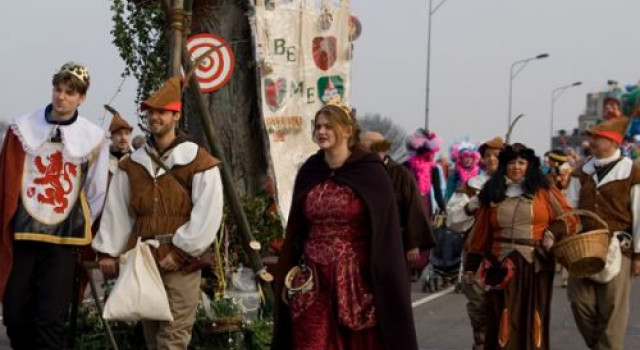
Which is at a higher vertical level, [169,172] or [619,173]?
[169,172]

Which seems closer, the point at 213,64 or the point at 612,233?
the point at 612,233

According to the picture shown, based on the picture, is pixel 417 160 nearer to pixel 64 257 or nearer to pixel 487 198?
pixel 487 198

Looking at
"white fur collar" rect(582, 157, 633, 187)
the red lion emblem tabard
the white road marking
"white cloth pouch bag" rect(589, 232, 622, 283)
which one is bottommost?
the white road marking

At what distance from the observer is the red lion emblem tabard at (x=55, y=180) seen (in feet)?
22.0

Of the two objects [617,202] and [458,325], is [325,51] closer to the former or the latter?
[458,325]

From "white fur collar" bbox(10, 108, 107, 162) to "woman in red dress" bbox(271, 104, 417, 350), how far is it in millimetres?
1262

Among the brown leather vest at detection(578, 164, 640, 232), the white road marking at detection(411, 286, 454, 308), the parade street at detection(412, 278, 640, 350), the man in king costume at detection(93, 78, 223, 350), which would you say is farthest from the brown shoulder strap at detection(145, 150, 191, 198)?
the white road marking at detection(411, 286, 454, 308)

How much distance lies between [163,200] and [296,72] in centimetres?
429

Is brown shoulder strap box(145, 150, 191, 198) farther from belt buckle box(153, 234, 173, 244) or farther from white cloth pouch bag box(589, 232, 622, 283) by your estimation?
white cloth pouch bag box(589, 232, 622, 283)

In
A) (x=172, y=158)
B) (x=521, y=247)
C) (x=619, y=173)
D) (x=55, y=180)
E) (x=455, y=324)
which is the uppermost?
(x=172, y=158)

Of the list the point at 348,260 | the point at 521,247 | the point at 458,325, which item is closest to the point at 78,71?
the point at 348,260

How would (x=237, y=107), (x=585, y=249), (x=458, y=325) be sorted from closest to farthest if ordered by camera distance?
(x=585, y=249) < (x=237, y=107) < (x=458, y=325)

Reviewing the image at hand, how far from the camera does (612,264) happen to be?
8500 millimetres

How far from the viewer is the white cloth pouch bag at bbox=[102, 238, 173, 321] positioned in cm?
661
